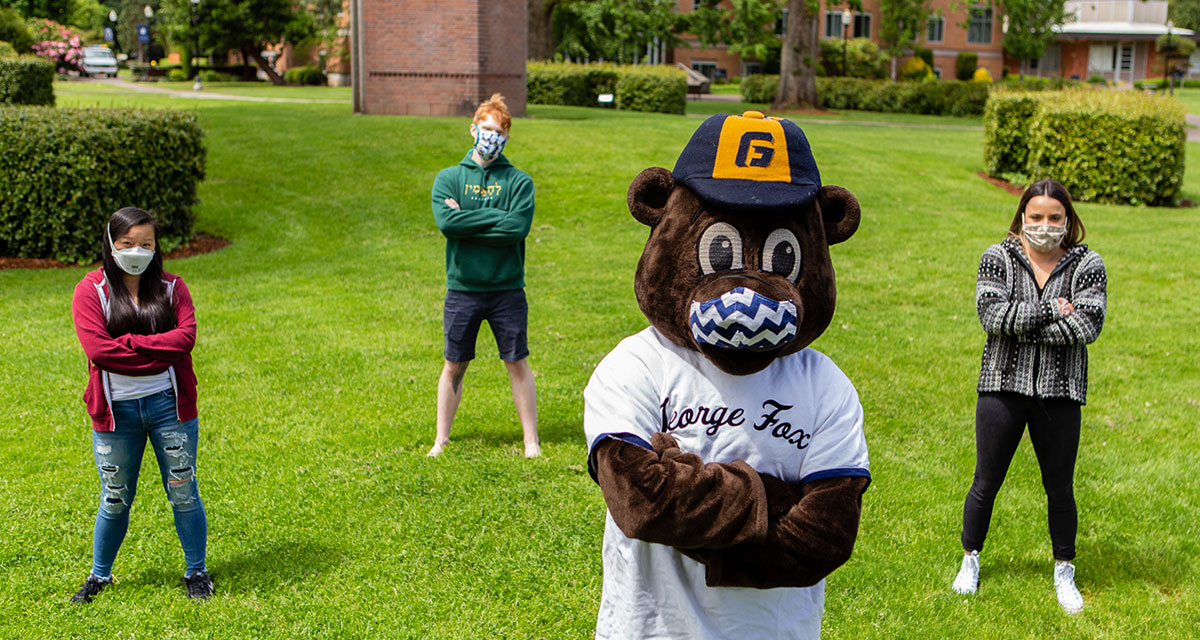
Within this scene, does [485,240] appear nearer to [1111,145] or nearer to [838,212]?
[838,212]

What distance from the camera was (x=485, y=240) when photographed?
21.0 feet

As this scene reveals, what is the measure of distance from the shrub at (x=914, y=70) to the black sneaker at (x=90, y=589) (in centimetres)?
5210

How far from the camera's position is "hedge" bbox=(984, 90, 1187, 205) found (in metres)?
17.6

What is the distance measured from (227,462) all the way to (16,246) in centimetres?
790

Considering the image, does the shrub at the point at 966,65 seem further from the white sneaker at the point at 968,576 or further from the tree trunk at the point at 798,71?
the white sneaker at the point at 968,576

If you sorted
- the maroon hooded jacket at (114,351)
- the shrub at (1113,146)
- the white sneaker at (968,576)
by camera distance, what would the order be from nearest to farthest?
the maroon hooded jacket at (114,351), the white sneaker at (968,576), the shrub at (1113,146)

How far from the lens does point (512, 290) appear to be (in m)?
6.59

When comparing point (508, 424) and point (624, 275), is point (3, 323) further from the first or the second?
point (624, 275)

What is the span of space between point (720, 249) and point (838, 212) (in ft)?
1.43

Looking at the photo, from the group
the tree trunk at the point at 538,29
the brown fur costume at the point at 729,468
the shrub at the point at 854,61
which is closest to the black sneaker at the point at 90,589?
the brown fur costume at the point at 729,468

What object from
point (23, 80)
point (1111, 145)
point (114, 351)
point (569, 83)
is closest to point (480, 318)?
point (114, 351)

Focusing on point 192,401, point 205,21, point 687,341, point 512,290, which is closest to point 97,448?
point 192,401

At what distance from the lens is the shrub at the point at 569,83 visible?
32312 millimetres

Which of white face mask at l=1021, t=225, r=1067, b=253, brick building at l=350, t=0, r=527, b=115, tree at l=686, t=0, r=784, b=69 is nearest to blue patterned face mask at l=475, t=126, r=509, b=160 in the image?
white face mask at l=1021, t=225, r=1067, b=253
